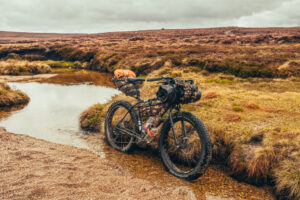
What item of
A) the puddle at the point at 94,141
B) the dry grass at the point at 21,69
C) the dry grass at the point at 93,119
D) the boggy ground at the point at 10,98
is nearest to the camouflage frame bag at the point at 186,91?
the puddle at the point at 94,141

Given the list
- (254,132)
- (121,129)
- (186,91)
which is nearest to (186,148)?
(186,91)

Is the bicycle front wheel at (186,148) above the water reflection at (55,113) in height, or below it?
above

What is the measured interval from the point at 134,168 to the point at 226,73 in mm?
12738

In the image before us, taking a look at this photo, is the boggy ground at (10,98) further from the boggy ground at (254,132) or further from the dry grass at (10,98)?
the boggy ground at (254,132)

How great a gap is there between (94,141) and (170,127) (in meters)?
3.64

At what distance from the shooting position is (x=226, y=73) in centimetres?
1702

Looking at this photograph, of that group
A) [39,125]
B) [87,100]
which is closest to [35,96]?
[87,100]

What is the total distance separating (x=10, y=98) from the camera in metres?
14.8

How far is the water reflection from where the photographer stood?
31.2 feet

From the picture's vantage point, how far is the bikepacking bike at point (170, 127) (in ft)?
17.8

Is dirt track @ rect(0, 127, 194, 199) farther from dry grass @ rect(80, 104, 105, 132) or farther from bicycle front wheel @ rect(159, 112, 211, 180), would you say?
dry grass @ rect(80, 104, 105, 132)

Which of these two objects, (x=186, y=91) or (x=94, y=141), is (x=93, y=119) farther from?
(x=186, y=91)

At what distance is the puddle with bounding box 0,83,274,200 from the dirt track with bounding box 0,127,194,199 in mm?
430

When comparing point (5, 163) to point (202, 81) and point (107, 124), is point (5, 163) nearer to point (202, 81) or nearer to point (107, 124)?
point (107, 124)
